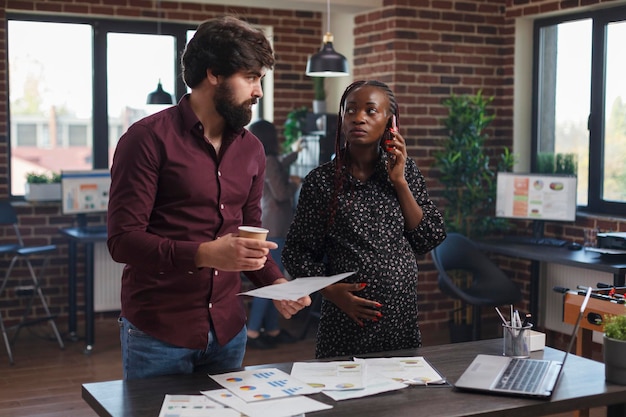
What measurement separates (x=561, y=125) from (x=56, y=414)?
4083 mm

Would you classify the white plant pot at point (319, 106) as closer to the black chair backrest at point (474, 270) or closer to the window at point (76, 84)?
the window at point (76, 84)

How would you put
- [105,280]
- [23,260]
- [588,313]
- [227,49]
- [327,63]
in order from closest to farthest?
[227,49] → [588,313] → [327,63] → [23,260] → [105,280]

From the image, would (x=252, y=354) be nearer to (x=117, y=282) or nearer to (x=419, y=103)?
(x=117, y=282)

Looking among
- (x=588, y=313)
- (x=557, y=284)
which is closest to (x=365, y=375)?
(x=588, y=313)

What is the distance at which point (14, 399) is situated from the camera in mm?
4668

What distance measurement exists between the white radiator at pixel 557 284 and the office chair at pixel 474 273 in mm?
745

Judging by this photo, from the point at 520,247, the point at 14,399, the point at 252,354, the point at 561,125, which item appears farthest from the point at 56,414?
the point at 561,125

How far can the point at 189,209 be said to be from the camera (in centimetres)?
225

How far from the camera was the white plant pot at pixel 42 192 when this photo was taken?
6.36m

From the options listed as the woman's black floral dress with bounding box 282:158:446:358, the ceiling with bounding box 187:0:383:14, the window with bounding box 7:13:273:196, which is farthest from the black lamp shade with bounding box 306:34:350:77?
the woman's black floral dress with bounding box 282:158:446:358

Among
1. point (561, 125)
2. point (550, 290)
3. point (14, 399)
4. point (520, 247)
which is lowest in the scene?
point (14, 399)

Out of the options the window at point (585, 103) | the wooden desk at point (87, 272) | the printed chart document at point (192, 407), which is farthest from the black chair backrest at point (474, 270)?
the printed chart document at point (192, 407)

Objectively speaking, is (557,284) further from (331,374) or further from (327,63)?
(331,374)

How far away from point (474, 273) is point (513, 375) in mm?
3142
